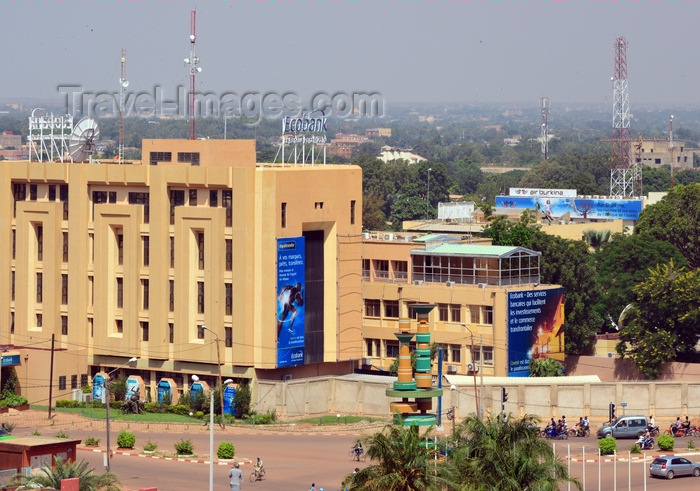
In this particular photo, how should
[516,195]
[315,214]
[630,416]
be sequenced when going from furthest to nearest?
[516,195], [315,214], [630,416]

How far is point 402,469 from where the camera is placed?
47.7 meters

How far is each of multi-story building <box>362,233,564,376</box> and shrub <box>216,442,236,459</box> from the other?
20178mm

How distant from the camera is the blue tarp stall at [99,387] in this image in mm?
86688

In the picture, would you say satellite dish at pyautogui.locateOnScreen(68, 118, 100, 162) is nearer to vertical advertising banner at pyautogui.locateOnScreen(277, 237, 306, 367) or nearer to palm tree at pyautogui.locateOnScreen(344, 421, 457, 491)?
vertical advertising banner at pyautogui.locateOnScreen(277, 237, 306, 367)

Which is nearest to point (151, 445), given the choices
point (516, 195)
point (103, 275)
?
point (103, 275)

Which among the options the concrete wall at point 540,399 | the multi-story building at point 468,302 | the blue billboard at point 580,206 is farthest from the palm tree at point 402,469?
the blue billboard at point 580,206

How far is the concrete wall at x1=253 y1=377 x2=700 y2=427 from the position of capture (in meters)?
81.6

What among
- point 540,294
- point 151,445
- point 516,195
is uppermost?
point 516,195

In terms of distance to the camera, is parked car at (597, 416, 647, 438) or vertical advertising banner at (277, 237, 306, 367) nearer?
parked car at (597, 416, 647, 438)

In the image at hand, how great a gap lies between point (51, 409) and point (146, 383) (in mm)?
6195

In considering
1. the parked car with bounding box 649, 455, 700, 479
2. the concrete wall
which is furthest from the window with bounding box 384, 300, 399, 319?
the parked car with bounding box 649, 455, 700, 479

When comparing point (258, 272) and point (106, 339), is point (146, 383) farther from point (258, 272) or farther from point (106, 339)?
point (258, 272)

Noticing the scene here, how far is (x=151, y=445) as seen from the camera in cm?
7050

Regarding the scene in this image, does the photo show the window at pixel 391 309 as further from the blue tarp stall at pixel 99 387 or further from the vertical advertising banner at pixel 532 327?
the blue tarp stall at pixel 99 387
